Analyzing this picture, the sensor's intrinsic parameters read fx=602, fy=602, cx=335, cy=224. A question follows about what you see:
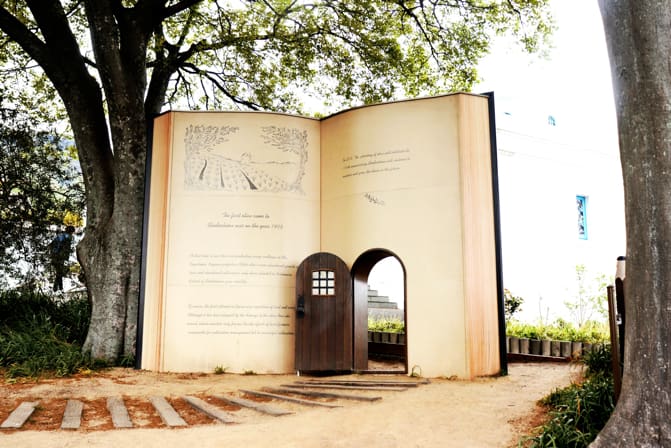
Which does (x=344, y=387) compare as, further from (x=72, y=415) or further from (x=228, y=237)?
(x=228, y=237)

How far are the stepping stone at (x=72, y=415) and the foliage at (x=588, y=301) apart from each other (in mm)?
9675

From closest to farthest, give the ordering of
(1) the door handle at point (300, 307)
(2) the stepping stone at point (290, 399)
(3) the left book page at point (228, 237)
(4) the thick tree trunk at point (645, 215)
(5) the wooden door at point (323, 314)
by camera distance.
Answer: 1. (4) the thick tree trunk at point (645, 215)
2. (2) the stepping stone at point (290, 399)
3. (5) the wooden door at point (323, 314)
4. (1) the door handle at point (300, 307)
5. (3) the left book page at point (228, 237)

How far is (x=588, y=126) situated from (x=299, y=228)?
12.9m


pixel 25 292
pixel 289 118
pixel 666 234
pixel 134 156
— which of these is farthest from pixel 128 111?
pixel 666 234

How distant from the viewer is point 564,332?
1091 centimetres

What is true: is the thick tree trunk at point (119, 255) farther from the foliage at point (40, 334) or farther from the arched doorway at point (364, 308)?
the arched doorway at point (364, 308)

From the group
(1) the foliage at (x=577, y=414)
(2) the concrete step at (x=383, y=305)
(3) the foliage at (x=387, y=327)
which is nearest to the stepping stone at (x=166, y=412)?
(1) the foliage at (x=577, y=414)

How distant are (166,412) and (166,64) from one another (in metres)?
8.15

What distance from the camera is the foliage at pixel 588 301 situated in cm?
1347

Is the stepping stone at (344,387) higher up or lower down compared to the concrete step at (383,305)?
lower down

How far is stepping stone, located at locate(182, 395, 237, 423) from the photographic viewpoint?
20.5 ft

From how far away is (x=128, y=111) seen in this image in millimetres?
11031

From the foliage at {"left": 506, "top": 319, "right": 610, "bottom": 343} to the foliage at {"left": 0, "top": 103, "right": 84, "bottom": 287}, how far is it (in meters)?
10.0

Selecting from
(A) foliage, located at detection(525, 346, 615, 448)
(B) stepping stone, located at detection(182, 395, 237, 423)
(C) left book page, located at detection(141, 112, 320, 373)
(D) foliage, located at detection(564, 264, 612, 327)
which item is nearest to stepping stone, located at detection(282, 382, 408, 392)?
(B) stepping stone, located at detection(182, 395, 237, 423)
